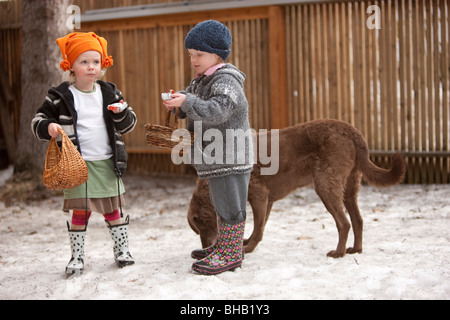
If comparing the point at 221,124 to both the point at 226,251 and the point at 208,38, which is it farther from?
the point at 226,251

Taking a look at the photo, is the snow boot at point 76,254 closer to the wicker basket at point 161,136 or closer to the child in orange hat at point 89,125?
the child in orange hat at point 89,125

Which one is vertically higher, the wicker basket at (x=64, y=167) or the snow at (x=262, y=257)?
the wicker basket at (x=64, y=167)

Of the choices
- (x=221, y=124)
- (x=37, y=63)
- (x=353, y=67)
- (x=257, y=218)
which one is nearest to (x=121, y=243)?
(x=257, y=218)

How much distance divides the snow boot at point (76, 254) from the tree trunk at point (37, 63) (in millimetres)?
3816

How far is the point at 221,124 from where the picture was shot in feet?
12.1

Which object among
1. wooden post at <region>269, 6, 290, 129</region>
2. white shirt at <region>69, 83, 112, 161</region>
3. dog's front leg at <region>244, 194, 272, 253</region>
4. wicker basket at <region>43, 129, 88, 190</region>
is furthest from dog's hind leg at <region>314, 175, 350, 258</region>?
wooden post at <region>269, 6, 290, 129</region>

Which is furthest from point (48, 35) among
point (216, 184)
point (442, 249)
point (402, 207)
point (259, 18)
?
point (442, 249)

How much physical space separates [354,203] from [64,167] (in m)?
2.29

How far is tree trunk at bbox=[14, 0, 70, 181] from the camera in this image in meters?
7.21

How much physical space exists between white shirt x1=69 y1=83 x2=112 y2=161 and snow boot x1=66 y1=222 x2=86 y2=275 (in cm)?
55

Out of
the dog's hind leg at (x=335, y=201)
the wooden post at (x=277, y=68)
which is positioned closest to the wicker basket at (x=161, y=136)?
the dog's hind leg at (x=335, y=201)

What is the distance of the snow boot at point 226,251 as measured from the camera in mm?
3767

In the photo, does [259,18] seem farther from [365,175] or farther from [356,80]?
[365,175]

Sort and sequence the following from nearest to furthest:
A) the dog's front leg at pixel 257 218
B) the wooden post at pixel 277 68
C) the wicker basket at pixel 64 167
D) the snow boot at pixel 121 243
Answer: the wicker basket at pixel 64 167, the snow boot at pixel 121 243, the dog's front leg at pixel 257 218, the wooden post at pixel 277 68
